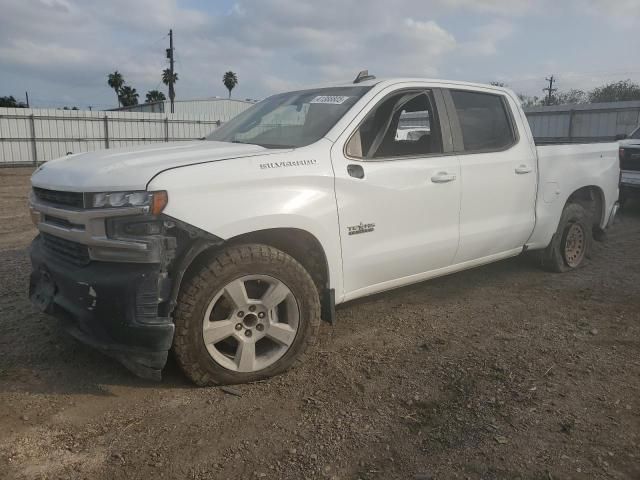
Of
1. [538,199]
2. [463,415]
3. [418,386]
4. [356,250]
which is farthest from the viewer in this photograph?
[538,199]

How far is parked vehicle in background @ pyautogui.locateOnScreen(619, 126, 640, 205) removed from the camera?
9805 mm

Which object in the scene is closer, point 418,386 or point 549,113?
point 418,386

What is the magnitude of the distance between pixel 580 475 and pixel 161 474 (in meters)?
1.92

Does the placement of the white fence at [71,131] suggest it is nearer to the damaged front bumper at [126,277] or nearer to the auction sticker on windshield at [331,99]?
the auction sticker on windshield at [331,99]

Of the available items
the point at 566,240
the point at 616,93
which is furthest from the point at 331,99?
the point at 616,93

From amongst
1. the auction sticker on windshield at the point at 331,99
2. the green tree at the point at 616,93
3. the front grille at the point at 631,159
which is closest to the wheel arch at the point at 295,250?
the auction sticker on windshield at the point at 331,99

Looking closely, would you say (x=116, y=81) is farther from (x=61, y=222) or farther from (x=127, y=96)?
(x=61, y=222)

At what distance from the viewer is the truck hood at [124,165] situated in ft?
9.56

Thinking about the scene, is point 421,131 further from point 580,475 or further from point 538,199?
point 580,475

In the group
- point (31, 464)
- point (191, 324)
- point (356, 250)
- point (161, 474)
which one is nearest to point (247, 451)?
point (161, 474)

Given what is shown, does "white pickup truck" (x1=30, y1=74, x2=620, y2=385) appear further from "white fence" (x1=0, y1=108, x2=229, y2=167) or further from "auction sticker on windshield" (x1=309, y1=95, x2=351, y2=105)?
"white fence" (x1=0, y1=108, x2=229, y2=167)

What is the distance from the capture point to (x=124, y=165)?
3.07 m

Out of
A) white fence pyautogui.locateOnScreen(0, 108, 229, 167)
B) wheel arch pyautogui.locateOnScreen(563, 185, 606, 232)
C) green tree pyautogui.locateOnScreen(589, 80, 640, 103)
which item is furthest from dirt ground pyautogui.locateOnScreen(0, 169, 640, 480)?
green tree pyautogui.locateOnScreen(589, 80, 640, 103)

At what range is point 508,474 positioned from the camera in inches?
98.3
